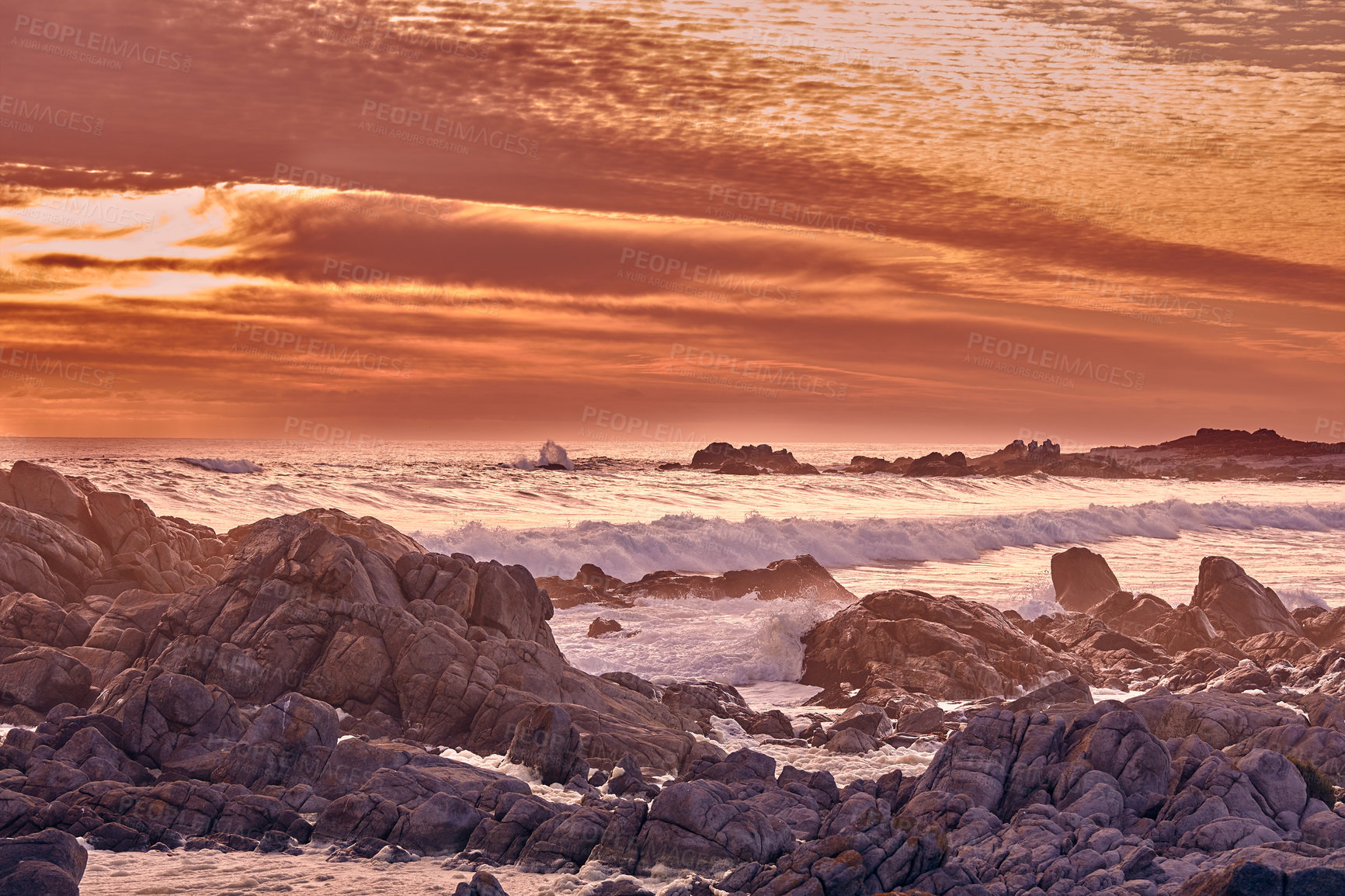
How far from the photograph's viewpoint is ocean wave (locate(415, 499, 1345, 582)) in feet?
181

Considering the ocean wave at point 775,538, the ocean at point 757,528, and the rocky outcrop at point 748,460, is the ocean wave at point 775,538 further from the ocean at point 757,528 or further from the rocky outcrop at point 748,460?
the rocky outcrop at point 748,460

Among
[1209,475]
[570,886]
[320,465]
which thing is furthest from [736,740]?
[1209,475]

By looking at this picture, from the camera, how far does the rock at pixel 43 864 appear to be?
42.8ft

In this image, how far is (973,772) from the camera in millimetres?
17547

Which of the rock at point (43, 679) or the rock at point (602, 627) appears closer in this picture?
the rock at point (43, 679)

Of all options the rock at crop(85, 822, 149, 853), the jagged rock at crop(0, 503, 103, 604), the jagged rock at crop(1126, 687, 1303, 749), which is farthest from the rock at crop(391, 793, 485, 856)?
the jagged rock at crop(0, 503, 103, 604)

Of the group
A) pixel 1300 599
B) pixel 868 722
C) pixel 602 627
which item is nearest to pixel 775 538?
pixel 1300 599

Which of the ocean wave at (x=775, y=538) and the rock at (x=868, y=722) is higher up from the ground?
the rock at (x=868, y=722)

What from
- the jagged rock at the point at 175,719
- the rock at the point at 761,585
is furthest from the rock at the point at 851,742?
the rock at the point at 761,585

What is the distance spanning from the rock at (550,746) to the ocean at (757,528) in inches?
425

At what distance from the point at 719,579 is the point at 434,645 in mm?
20385

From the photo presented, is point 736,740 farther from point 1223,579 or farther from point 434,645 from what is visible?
point 1223,579

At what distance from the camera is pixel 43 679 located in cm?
2255

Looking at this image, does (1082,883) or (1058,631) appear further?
(1058,631)
